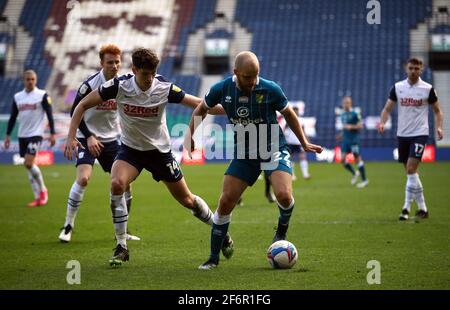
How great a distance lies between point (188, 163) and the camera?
31953 mm

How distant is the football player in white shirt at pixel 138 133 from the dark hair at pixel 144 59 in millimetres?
10

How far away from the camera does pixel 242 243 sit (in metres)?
10.1

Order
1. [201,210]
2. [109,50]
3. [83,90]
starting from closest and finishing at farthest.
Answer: [201,210]
[83,90]
[109,50]

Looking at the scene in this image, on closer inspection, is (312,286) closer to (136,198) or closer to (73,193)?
(73,193)

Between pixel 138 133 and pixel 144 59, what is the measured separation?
935 millimetres

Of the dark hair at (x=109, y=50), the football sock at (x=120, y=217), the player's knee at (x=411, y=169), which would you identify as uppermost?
the dark hair at (x=109, y=50)

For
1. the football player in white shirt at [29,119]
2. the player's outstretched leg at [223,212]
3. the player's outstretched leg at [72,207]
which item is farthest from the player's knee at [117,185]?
the football player in white shirt at [29,119]

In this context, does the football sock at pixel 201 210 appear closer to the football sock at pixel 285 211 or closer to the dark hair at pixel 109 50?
the football sock at pixel 285 211

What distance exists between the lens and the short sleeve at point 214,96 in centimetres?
803

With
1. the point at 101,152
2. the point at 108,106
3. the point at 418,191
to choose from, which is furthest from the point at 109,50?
the point at 418,191

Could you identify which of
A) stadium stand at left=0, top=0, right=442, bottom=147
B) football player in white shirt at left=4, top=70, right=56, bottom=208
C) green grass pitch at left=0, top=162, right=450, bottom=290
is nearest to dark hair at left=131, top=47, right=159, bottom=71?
green grass pitch at left=0, top=162, right=450, bottom=290

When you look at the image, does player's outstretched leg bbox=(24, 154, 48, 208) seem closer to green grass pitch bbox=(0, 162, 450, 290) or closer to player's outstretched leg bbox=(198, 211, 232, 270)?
green grass pitch bbox=(0, 162, 450, 290)

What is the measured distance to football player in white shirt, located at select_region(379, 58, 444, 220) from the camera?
497 inches

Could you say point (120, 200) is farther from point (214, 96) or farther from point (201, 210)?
Answer: point (214, 96)
